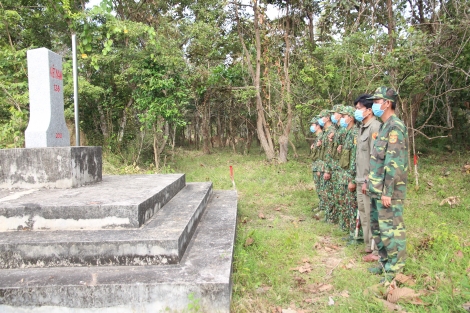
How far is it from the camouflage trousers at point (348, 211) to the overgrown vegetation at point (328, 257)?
161 millimetres

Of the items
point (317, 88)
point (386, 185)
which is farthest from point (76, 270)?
point (317, 88)

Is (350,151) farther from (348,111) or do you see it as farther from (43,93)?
(43,93)

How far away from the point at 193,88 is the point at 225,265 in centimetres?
1022

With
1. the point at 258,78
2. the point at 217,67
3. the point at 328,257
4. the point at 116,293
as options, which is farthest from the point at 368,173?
the point at 217,67

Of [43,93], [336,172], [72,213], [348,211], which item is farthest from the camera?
[336,172]

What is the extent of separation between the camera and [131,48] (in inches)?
363

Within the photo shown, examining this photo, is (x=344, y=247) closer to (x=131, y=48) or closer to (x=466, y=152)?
(x=131, y=48)

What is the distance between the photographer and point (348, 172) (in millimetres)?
4434

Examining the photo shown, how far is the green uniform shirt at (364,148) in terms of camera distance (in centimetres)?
378

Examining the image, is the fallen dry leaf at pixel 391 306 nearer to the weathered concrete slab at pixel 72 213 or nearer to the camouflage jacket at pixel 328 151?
the weathered concrete slab at pixel 72 213

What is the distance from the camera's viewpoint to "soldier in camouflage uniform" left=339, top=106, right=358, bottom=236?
4.25 m

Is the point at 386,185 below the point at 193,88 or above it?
below

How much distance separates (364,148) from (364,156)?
10 centimetres

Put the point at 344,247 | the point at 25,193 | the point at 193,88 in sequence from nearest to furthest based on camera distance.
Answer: the point at 25,193, the point at 344,247, the point at 193,88
